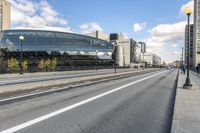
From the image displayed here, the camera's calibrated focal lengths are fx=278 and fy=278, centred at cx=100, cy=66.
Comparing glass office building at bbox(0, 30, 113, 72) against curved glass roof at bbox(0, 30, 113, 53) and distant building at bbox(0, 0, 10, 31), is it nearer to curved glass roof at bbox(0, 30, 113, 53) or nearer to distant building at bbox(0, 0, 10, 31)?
curved glass roof at bbox(0, 30, 113, 53)

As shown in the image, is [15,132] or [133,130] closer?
[15,132]

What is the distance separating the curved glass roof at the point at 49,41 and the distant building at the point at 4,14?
1211 inches

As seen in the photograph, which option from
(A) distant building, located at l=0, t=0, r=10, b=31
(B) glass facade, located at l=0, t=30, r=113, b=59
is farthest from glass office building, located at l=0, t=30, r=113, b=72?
(A) distant building, located at l=0, t=0, r=10, b=31

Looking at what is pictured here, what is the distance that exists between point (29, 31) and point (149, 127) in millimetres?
144133

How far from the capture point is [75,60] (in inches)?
5468

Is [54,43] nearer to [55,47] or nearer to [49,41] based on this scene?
[49,41]

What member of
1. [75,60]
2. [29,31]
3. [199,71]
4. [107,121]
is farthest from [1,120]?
[29,31]

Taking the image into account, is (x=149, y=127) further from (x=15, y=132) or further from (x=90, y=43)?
(x=90, y=43)

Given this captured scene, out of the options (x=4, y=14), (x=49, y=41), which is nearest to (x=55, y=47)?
(x=49, y=41)

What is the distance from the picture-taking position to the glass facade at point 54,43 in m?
137

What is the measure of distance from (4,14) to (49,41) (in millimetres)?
44415

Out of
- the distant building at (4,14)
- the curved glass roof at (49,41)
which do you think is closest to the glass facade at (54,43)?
the curved glass roof at (49,41)

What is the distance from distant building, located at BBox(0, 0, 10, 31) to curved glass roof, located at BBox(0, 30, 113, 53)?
30.7 m

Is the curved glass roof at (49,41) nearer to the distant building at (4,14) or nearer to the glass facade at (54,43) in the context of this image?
the glass facade at (54,43)
